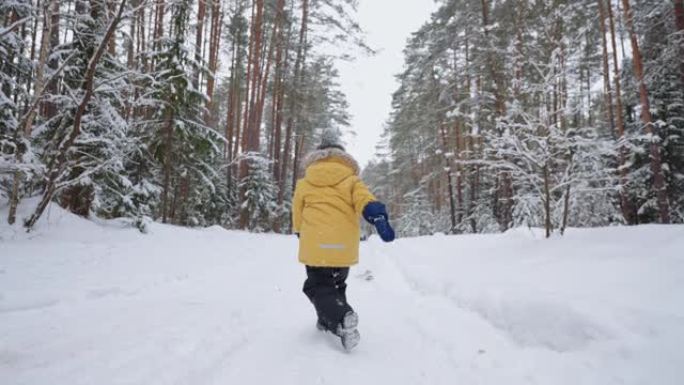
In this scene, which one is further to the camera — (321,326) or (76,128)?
(76,128)

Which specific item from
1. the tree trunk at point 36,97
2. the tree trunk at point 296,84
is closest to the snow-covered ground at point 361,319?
the tree trunk at point 36,97

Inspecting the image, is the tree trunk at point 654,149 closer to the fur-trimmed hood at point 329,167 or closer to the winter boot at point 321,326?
the fur-trimmed hood at point 329,167

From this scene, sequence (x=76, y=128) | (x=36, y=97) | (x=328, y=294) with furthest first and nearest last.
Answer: (x=76, y=128), (x=36, y=97), (x=328, y=294)

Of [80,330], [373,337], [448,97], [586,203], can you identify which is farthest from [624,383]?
[448,97]

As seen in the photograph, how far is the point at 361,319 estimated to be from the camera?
355cm

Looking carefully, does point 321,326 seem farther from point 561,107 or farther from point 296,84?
point 296,84

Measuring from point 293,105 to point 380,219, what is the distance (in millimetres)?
17018

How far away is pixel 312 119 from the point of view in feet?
78.2

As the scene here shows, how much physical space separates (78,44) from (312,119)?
17.4 metres

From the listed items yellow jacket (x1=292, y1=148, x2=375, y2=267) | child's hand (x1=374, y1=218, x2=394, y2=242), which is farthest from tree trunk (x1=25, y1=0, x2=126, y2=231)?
child's hand (x1=374, y1=218, x2=394, y2=242)

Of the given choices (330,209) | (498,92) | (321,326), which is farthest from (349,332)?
(498,92)

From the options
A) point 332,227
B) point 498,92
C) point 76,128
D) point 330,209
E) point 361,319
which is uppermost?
point 498,92

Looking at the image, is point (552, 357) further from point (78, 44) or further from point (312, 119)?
point (312, 119)

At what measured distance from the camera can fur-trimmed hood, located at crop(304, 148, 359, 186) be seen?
9.70ft
